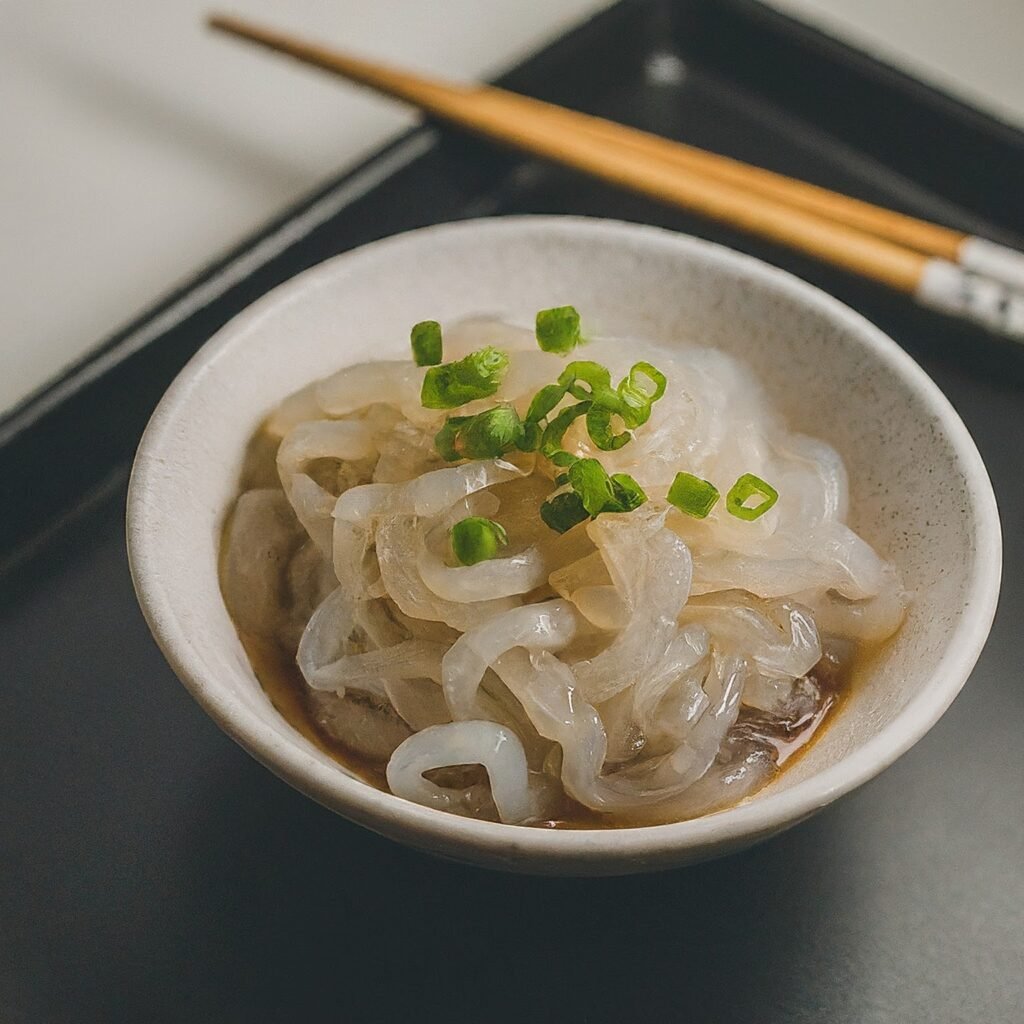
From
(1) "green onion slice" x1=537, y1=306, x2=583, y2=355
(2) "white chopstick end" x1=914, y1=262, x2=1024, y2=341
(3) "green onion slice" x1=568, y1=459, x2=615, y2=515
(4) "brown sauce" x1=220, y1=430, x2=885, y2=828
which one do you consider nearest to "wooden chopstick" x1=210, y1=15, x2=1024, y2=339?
(2) "white chopstick end" x1=914, y1=262, x2=1024, y2=341

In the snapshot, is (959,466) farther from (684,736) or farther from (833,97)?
(833,97)

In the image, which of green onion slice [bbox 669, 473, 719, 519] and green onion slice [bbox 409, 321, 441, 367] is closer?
green onion slice [bbox 669, 473, 719, 519]

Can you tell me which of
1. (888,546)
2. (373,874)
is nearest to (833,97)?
(888,546)

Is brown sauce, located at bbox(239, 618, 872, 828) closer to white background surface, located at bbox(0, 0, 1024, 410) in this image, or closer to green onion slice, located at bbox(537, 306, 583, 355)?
green onion slice, located at bbox(537, 306, 583, 355)

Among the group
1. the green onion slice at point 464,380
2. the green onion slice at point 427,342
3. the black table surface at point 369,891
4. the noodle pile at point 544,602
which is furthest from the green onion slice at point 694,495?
the black table surface at point 369,891

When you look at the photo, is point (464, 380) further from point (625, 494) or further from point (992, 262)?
point (992, 262)

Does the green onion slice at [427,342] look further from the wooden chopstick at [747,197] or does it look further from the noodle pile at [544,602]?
the wooden chopstick at [747,197]

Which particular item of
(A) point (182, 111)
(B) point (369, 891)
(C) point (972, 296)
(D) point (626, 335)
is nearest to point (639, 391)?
(D) point (626, 335)
